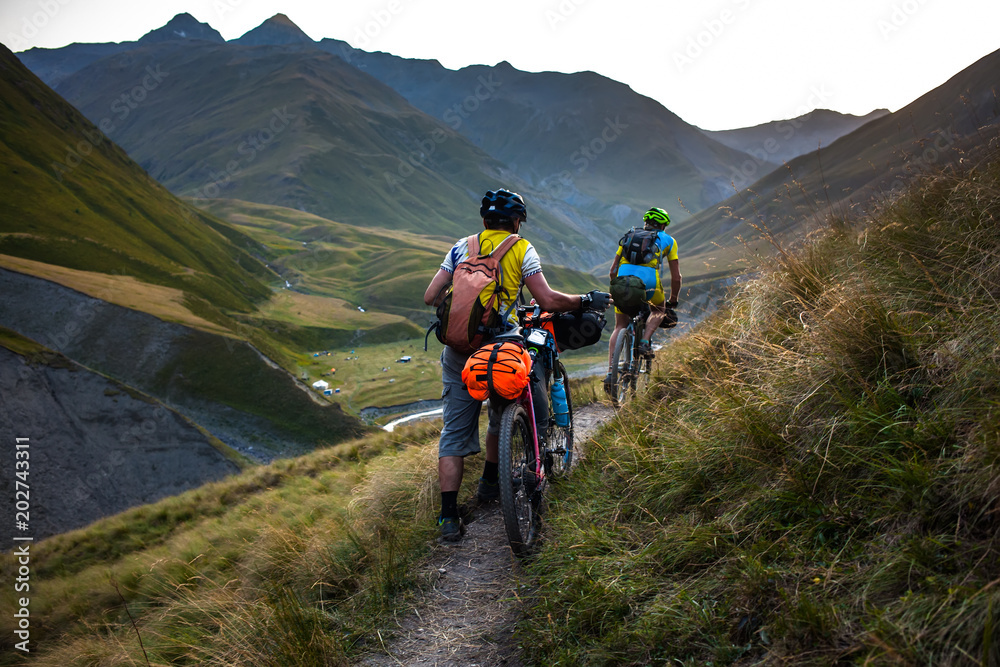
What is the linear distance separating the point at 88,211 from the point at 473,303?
102217mm

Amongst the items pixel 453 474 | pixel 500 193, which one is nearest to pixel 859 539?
pixel 453 474

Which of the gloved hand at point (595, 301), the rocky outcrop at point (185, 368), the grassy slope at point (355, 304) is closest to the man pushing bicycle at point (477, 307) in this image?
the gloved hand at point (595, 301)

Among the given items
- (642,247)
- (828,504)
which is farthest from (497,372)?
(642,247)

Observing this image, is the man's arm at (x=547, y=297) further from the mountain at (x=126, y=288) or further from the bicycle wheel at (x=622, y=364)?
the mountain at (x=126, y=288)

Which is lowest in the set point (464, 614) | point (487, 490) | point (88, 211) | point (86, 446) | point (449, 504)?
point (86, 446)

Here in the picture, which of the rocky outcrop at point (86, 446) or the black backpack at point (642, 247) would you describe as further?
the rocky outcrop at point (86, 446)

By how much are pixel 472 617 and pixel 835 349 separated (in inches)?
124

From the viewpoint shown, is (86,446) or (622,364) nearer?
(622,364)

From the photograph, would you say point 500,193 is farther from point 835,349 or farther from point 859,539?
point 859,539

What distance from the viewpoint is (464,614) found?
3887 millimetres

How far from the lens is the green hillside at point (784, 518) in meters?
2.29

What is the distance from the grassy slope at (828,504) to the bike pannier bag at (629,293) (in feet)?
8.67

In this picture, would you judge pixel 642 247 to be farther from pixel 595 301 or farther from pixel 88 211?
pixel 88 211

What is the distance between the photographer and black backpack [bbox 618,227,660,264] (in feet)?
25.1
